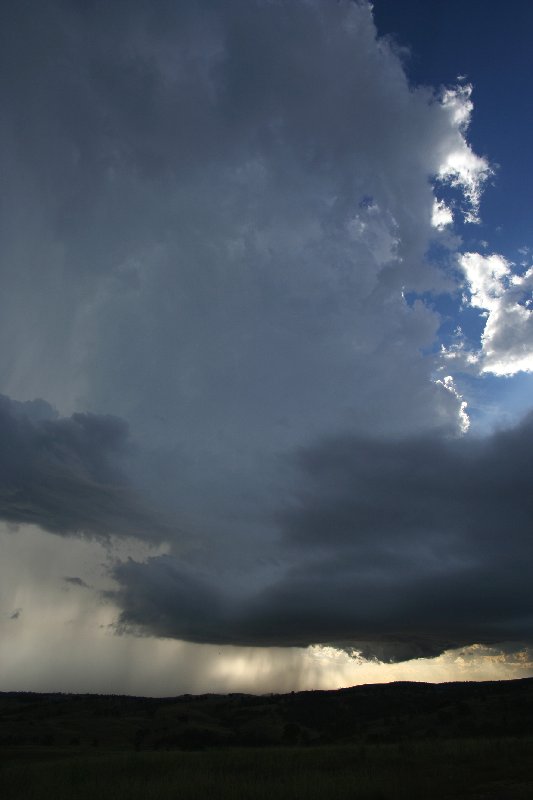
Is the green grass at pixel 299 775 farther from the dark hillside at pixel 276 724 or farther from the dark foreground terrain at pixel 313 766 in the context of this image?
the dark hillside at pixel 276 724

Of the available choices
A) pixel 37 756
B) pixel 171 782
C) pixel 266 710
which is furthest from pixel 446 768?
pixel 266 710

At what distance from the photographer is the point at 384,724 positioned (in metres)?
86.8

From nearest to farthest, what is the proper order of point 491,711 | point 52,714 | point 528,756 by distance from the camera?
point 528,756, point 491,711, point 52,714

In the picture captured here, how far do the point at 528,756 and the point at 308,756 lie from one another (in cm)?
1410

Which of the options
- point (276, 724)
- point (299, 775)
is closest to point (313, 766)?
point (299, 775)

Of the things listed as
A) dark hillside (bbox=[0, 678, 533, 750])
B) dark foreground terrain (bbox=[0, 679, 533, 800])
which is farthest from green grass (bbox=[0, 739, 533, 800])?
dark hillside (bbox=[0, 678, 533, 750])

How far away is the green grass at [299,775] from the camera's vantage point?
82.4ft

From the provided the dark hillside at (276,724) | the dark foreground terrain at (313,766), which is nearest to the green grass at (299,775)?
the dark foreground terrain at (313,766)

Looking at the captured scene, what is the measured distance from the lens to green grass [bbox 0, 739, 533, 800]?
25109 millimetres

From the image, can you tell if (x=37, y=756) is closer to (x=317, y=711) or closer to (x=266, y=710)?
(x=266, y=710)

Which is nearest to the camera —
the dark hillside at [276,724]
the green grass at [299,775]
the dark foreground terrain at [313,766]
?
the green grass at [299,775]

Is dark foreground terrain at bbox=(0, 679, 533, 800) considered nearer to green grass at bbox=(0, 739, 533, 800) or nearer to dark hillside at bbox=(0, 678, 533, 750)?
green grass at bbox=(0, 739, 533, 800)

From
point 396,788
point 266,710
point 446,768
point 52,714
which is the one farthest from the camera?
point 266,710

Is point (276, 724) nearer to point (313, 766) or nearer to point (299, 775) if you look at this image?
point (313, 766)
